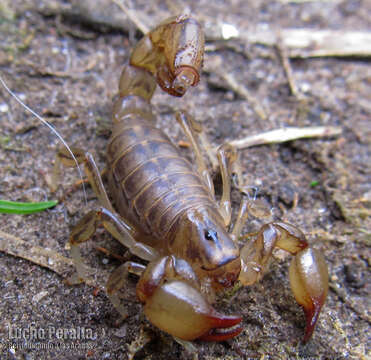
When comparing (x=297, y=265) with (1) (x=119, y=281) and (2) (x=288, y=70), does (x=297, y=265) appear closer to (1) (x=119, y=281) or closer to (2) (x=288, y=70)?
(1) (x=119, y=281)

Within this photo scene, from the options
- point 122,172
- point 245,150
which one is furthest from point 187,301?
point 245,150

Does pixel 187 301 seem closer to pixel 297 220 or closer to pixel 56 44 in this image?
pixel 297 220

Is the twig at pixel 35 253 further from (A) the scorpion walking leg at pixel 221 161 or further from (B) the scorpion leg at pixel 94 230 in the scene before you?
(A) the scorpion walking leg at pixel 221 161

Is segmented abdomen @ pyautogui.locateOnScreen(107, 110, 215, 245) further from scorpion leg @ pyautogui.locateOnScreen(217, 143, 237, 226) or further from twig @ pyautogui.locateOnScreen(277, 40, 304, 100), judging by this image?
twig @ pyautogui.locateOnScreen(277, 40, 304, 100)

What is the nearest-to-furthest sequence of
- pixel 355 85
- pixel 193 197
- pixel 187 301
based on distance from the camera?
1. pixel 187 301
2. pixel 193 197
3. pixel 355 85

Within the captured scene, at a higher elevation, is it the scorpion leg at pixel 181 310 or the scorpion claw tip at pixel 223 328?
the scorpion leg at pixel 181 310

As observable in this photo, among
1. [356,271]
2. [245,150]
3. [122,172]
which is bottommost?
[356,271]

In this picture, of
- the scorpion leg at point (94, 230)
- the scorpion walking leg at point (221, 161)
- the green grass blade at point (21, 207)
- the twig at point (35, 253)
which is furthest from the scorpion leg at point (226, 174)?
the green grass blade at point (21, 207)

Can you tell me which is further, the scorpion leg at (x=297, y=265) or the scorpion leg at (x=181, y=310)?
the scorpion leg at (x=297, y=265)
